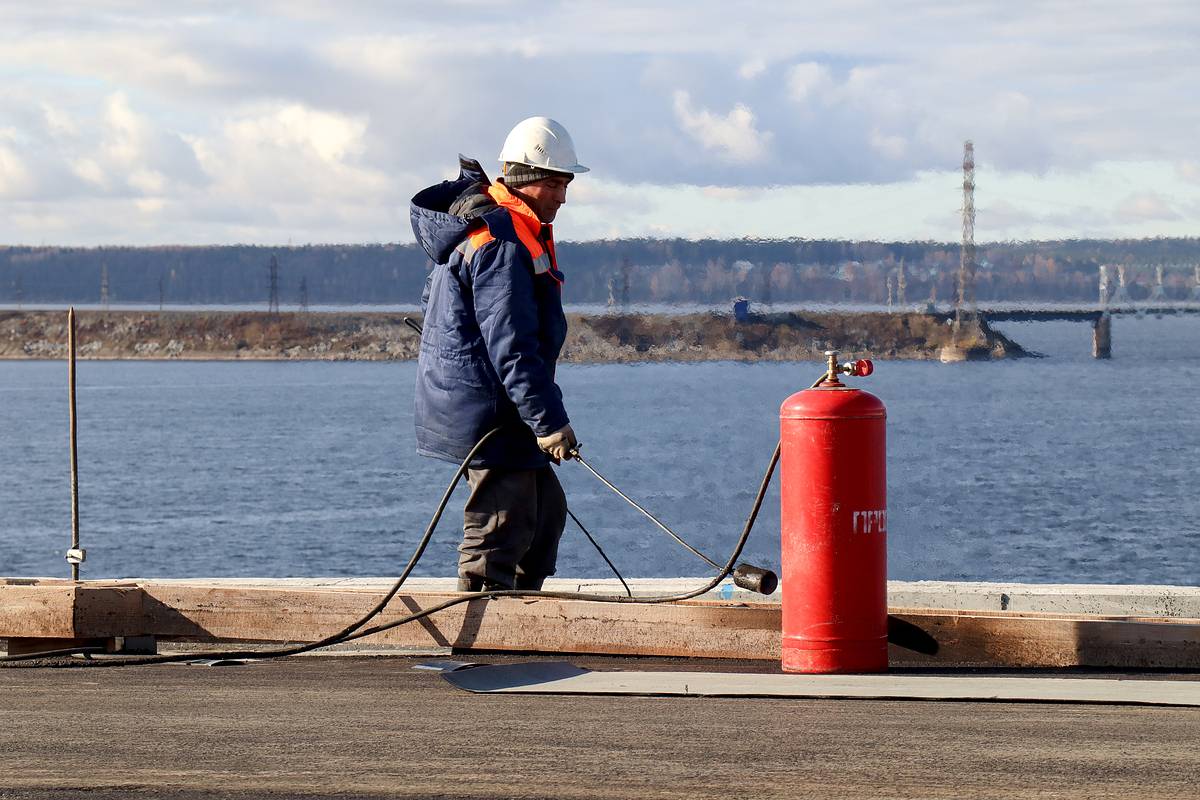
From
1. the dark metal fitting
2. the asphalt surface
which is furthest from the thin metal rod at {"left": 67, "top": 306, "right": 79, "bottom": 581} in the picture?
the dark metal fitting

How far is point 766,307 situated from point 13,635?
6496 inches

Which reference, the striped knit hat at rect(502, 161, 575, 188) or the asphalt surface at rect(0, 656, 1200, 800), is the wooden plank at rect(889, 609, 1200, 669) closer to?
the asphalt surface at rect(0, 656, 1200, 800)

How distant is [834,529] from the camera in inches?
234

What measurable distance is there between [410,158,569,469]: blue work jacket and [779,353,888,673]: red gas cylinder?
Result: 3.09 feet

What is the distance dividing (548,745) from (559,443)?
1.67 metres

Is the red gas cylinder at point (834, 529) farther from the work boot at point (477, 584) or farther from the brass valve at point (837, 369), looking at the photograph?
the work boot at point (477, 584)

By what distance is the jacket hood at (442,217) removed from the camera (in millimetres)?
6273

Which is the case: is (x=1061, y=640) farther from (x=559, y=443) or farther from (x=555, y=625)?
(x=559, y=443)

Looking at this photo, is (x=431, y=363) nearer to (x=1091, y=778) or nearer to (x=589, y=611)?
(x=589, y=611)

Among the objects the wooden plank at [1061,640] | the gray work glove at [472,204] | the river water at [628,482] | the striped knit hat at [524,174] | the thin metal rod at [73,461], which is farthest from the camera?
the river water at [628,482]

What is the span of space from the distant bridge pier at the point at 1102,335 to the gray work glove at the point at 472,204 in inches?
6425

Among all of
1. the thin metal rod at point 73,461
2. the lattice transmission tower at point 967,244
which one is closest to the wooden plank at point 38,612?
the thin metal rod at point 73,461

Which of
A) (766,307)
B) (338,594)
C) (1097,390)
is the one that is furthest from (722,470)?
(766,307)

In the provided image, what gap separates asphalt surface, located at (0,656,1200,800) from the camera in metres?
4.19
